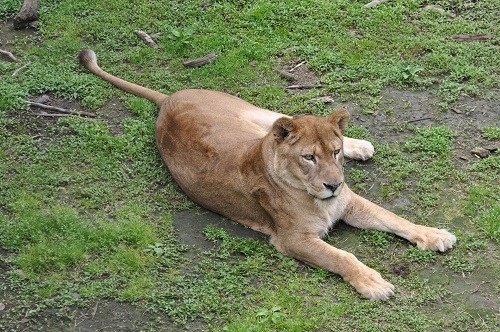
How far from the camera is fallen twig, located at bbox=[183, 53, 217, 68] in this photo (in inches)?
415

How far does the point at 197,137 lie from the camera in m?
8.31

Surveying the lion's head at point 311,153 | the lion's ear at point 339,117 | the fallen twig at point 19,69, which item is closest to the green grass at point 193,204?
the fallen twig at point 19,69

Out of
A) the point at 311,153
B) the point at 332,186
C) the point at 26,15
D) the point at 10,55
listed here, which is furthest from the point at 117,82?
the point at 332,186

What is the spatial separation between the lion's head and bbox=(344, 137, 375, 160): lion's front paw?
3.36 feet

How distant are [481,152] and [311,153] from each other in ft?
7.08

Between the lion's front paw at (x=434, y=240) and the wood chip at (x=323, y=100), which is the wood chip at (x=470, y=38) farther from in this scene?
the lion's front paw at (x=434, y=240)

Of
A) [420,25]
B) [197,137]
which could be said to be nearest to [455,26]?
[420,25]

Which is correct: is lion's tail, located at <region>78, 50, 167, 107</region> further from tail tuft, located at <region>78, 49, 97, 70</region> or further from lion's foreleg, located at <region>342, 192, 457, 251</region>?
lion's foreleg, located at <region>342, 192, 457, 251</region>

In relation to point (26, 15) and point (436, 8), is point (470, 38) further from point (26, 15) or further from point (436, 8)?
point (26, 15)

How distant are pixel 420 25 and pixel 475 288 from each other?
4.68m

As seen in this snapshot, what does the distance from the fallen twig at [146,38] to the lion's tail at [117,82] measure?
757 millimetres

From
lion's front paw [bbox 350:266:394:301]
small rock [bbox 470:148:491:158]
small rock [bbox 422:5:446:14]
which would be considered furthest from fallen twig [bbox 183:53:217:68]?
lion's front paw [bbox 350:266:394:301]

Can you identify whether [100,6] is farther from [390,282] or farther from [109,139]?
[390,282]

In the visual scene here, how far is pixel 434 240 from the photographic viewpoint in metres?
7.46
